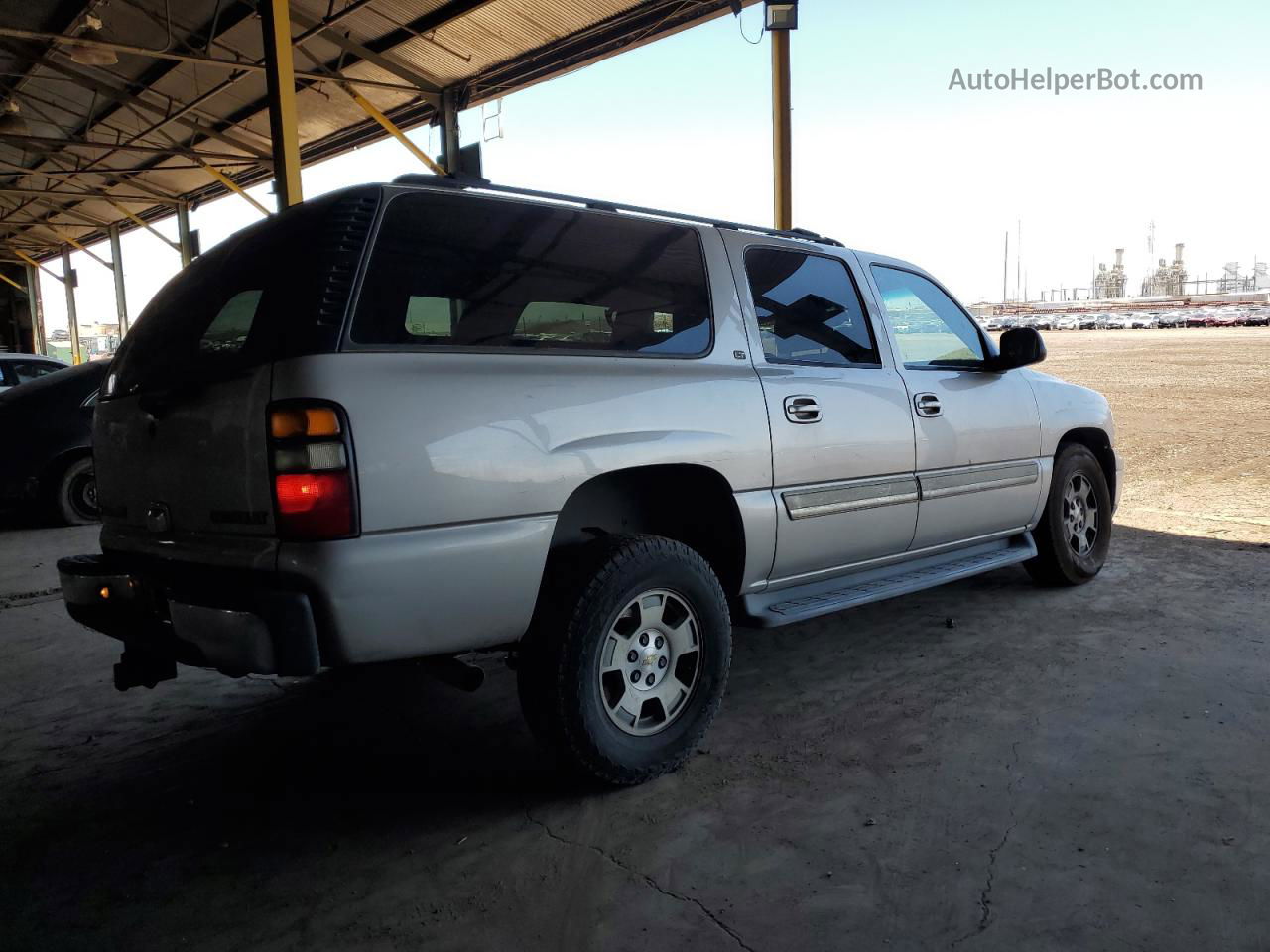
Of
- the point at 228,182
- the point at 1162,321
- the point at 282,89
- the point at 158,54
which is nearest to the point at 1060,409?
the point at 282,89

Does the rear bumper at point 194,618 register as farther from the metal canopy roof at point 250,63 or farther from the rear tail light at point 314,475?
the metal canopy roof at point 250,63

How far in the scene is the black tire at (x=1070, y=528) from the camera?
187 inches

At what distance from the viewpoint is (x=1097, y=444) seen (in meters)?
5.11

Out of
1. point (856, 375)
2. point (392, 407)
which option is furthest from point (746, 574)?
point (392, 407)

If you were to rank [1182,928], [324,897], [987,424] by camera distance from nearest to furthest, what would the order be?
[1182,928]
[324,897]
[987,424]

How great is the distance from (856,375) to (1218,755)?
1795 millimetres

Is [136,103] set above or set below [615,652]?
above

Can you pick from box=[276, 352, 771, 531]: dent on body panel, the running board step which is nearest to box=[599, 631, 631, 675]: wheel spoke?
box=[276, 352, 771, 531]: dent on body panel

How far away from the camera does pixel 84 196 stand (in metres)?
23.4

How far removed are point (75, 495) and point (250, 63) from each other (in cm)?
779

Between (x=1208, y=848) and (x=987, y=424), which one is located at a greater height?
(x=987, y=424)

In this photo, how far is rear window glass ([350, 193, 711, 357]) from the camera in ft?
8.21

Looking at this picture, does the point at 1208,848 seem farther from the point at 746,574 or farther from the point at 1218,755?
the point at 746,574

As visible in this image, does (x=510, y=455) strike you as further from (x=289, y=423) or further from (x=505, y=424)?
(x=289, y=423)
